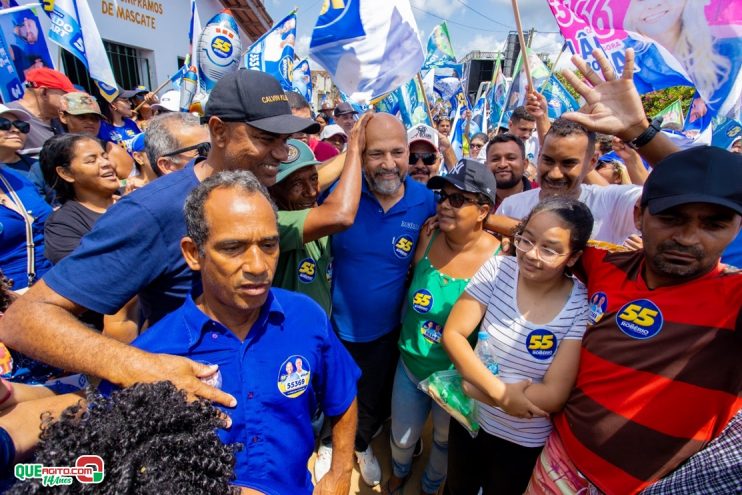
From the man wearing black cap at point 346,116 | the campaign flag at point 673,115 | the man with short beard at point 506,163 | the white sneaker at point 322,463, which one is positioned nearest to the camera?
the white sneaker at point 322,463

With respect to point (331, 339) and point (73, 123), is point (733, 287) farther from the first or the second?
point (73, 123)

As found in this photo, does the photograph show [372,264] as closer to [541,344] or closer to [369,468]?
[541,344]

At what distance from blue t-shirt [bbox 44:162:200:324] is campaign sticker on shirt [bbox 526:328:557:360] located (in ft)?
4.95

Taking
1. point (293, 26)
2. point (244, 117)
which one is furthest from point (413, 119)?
point (244, 117)

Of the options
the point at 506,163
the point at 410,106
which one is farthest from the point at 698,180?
the point at 410,106

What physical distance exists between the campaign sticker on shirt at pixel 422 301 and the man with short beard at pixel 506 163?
62.6 inches

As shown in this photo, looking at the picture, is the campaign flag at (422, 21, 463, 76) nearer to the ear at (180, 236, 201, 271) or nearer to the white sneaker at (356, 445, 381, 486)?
the white sneaker at (356, 445, 381, 486)

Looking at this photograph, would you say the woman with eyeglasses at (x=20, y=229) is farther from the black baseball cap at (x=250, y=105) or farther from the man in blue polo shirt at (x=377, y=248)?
the man in blue polo shirt at (x=377, y=248)

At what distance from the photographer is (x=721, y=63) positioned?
1.91 metres

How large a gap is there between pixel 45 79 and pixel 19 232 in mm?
2796

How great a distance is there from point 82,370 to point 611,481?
196cm

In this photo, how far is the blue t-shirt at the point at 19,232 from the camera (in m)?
2.52

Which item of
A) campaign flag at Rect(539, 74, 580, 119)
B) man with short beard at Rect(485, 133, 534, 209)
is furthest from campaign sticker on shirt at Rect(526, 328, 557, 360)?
campaign flag at Rect(539, 74, 580, 119)

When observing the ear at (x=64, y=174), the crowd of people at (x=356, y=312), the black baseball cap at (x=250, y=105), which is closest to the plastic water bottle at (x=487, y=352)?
the crowd of people at (x=356, y=312)
